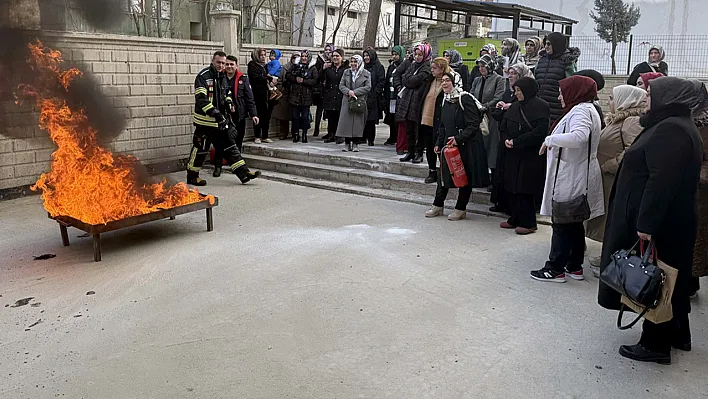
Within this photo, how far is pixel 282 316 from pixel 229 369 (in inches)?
34.7

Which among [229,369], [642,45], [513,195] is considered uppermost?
[642,45]

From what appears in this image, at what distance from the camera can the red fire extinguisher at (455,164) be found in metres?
7.08

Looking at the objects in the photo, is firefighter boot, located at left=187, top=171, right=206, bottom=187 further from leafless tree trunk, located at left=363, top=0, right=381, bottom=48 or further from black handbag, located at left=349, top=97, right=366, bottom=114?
leafless tree trunk, located at left=363, top=0, right=381, bottom=48

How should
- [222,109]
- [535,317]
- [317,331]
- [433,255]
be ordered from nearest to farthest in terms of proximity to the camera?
[317,331]
[535,317]
[433,255]
[222,109]

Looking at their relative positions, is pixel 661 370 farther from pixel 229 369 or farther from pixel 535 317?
pixel 229 369

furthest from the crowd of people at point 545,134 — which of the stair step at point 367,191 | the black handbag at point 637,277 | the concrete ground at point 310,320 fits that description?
the concrete ground at point 310,320

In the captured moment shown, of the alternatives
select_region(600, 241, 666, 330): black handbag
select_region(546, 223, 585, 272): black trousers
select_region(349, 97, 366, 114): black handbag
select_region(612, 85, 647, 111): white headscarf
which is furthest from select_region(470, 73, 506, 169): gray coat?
select_region(600, 241, 666, 330): black handbag

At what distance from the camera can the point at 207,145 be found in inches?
367

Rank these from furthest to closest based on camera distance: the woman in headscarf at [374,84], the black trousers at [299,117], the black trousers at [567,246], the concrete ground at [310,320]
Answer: the black trousers at [299,117], the woman in headscarf at [374,84], the black trousers at [567,246], the concrete ground at [310,320]

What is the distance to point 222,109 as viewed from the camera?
922 centimetres

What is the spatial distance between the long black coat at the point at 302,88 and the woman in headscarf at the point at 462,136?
4813mm

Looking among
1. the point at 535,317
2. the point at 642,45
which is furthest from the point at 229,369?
the point at 642,45

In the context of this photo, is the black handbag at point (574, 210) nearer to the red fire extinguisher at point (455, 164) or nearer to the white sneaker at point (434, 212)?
the red fire extinguisher at point (455, 164)

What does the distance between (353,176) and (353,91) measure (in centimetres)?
192
